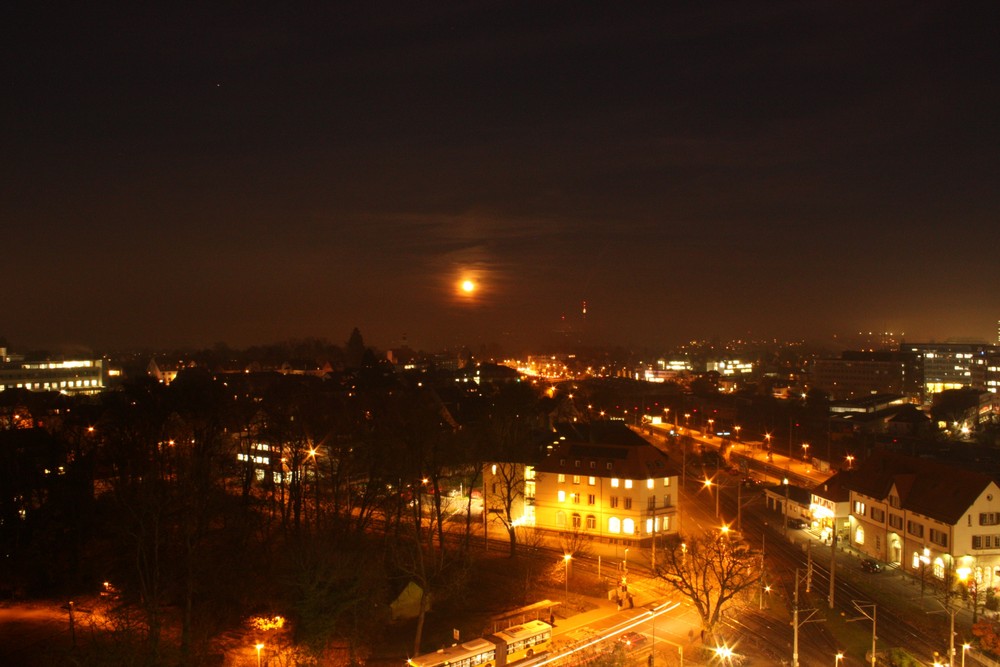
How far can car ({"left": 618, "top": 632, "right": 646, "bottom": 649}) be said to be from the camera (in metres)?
12.0

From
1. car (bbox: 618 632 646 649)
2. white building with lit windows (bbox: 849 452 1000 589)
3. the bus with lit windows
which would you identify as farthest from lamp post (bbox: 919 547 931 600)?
the bus with lit windows

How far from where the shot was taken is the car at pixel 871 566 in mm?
16562

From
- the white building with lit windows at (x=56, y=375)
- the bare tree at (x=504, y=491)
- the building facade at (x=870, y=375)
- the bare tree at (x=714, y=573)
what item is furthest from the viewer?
the building facade at (x=870, y=375)

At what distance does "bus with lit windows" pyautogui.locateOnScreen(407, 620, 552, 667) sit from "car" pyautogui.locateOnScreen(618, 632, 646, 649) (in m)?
1.31

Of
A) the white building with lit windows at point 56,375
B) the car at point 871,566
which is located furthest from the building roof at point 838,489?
the white building with lit windows at point 56,375

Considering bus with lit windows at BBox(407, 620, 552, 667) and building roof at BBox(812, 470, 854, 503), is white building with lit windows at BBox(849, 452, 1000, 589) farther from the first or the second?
bus with lit windows at BBox(407, 620, 552, 667)

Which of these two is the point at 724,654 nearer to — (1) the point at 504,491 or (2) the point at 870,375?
(1) the point at 504,491

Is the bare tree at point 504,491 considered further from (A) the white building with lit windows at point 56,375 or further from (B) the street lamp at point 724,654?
(A) the white building with lit windows at point 56,375

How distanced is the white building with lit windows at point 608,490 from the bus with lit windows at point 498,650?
7.33 m

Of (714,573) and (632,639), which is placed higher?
Result: (714,573)

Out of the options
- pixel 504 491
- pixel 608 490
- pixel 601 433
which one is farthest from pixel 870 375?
pixel 504 491

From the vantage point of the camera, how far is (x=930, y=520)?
16.3 m

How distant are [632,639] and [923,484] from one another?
976 centimetres

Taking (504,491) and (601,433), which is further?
(601,433)
